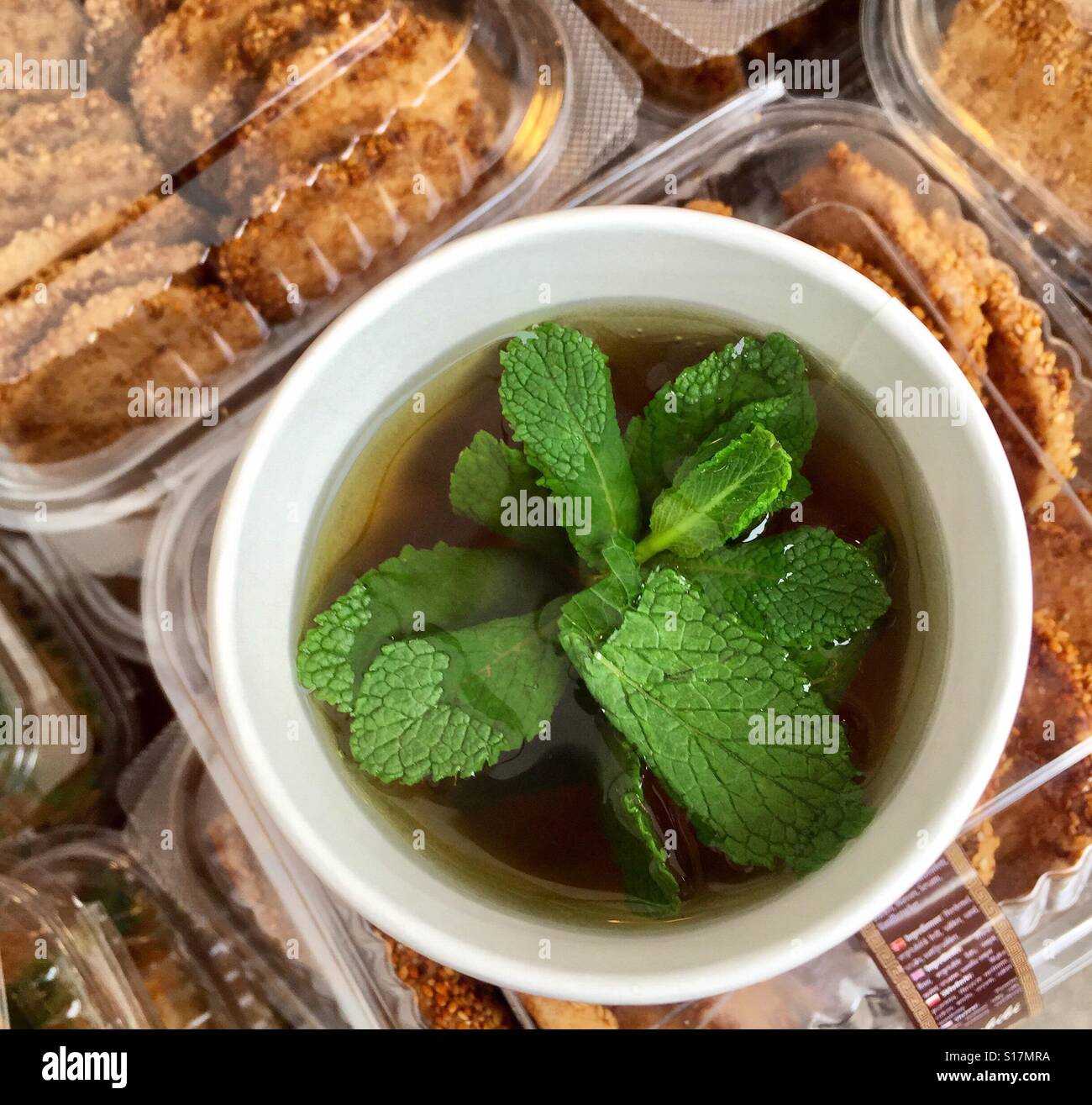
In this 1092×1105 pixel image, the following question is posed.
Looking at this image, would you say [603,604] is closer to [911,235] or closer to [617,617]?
[617,617]

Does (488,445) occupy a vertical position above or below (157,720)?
above

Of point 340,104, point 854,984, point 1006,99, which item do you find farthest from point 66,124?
point 854,984

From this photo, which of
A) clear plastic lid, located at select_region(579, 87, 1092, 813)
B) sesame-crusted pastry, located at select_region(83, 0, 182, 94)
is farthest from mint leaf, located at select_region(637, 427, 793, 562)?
sesame-crusted pastry, located at select_region(83, 0, 182, 94)

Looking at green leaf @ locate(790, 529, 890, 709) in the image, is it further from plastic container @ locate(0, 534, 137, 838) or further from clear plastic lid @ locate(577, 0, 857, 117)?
plastic container @ locate(0, 534, 137, 838)

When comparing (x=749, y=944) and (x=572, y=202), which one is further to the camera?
(x=572, y=202)

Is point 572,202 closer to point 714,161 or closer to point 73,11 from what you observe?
point 714,161
